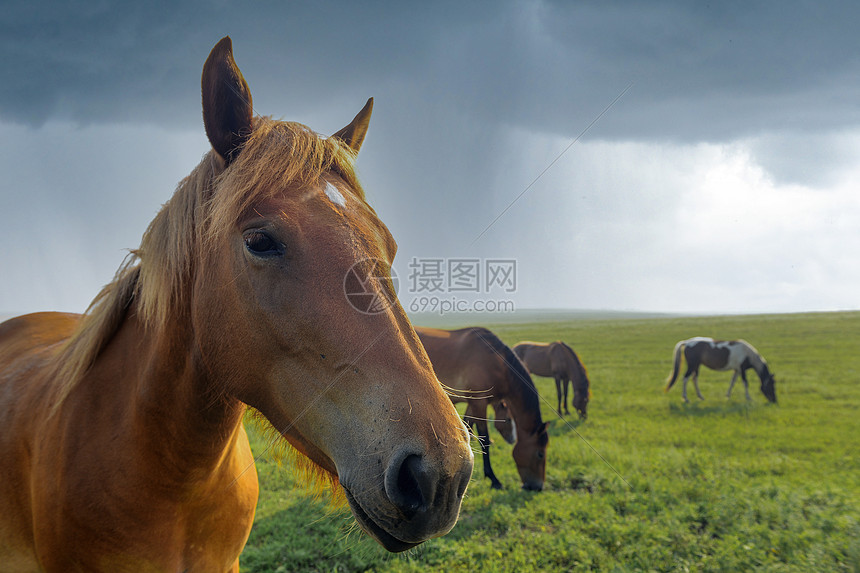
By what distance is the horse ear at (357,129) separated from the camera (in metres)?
2.33

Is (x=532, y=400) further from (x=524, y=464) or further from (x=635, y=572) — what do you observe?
(x=635, y=572)

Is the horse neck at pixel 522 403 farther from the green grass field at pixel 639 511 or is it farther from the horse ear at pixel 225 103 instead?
the horse ear at pixel 225 103

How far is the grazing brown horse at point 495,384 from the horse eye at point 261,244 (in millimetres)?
5337

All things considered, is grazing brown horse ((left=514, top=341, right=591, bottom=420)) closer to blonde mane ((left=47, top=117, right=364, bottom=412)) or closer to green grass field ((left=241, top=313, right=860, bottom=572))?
green grass field ((left=241, top=313, right=860, bottom=572))

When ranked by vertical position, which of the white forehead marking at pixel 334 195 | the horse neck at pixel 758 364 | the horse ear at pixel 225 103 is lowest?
the horse neck at pixel 758 364

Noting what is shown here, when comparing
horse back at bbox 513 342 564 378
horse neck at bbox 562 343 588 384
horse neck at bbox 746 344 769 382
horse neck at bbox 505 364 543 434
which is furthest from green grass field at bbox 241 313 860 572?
horse neck at bbox 746 344 769 382

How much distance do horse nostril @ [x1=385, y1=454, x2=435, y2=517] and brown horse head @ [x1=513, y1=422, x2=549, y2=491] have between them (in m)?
6.47

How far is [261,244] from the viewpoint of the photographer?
1533 mm

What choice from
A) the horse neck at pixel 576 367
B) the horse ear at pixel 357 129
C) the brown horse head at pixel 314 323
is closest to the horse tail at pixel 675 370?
the horse neck at pixel 576 367

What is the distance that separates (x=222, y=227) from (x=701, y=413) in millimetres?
16087

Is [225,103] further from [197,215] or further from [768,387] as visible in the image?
[768,387]

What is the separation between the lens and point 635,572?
4496mm

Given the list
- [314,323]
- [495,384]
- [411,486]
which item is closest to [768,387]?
[495,384]

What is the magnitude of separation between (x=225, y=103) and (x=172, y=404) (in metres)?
1.22
